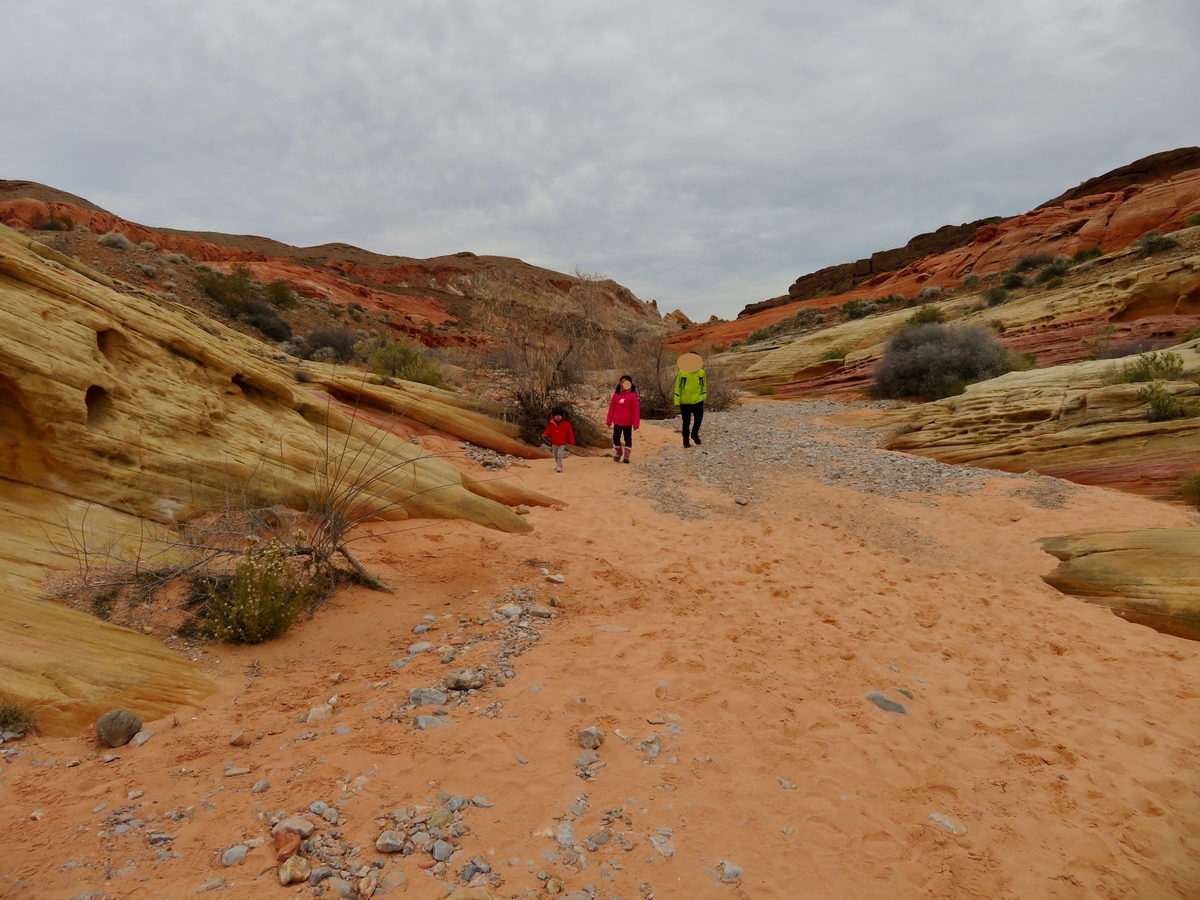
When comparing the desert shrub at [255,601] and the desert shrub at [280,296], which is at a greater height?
the desert shrub at [280,296]

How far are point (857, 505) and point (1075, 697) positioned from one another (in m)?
4.11

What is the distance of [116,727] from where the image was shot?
2689 mm

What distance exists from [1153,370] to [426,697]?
12.2m

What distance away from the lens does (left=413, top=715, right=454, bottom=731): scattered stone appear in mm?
3088

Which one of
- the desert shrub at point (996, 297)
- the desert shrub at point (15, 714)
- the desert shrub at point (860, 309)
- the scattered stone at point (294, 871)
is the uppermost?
the desert shrub at point (860, 309)

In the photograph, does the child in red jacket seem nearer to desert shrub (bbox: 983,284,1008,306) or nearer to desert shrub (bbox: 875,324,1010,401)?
desert shrub (bbox: 875,324,1010,401)

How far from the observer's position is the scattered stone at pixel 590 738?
3.06 meters

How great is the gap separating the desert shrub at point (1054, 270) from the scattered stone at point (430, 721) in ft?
91.3

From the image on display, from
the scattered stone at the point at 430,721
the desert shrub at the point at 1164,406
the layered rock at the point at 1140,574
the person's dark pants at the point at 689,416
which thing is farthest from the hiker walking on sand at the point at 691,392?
the scattered stone at the point at 430,721

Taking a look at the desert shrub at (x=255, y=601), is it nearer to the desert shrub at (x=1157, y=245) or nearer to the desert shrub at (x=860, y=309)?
the desert shrub at (x=1157, y=245)

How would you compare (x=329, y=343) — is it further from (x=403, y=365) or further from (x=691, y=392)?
(x=691, y=392)

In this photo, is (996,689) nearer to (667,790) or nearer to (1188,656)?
(1188,656)

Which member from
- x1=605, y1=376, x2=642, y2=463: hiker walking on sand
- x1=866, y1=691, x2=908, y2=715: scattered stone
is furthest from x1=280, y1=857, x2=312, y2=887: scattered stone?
x1=605, y1=376, x2=642, y2=463: hiker walking on sand

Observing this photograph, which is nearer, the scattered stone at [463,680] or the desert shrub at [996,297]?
the scattered stone at [463,680]
